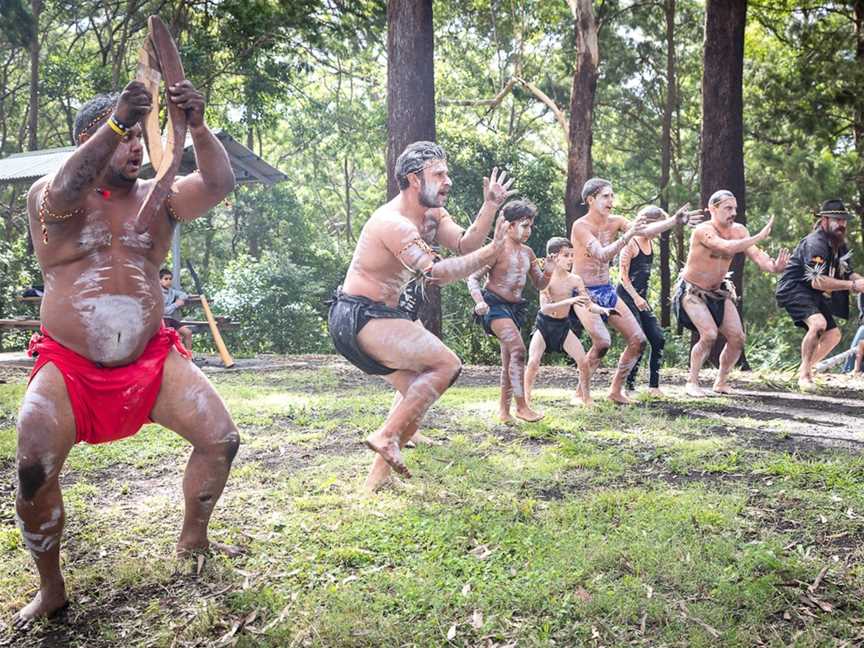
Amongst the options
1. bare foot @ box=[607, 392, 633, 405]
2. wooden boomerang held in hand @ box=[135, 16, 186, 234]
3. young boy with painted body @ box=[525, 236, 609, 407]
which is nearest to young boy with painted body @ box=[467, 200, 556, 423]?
young boy with painted body @ box=[525, 236, 609, 407]

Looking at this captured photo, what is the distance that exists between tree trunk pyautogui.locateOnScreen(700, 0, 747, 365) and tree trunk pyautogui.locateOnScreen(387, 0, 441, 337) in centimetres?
432

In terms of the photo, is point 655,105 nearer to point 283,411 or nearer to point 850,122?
point 850,122

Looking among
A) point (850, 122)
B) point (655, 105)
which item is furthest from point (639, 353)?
point (655, 105)

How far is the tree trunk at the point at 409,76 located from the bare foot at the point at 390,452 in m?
6.57

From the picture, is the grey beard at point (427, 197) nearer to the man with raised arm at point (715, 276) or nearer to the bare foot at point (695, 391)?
the man with raised arm at point (715, 276)

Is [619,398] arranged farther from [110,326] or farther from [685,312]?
[110,326]

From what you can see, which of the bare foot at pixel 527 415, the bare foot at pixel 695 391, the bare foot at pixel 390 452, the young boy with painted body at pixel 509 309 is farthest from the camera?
the bare foot at pixel 695 391

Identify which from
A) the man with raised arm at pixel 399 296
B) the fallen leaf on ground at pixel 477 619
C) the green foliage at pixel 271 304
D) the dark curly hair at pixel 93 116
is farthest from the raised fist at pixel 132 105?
the green foliage at pixel 271 304

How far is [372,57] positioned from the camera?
27.0 meters

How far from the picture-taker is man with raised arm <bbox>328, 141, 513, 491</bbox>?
4.61 metres

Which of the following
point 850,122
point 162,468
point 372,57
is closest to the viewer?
point 162,468

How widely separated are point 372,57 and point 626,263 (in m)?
20.1

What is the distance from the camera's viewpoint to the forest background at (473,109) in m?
16.5

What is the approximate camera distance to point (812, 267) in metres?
9.55
